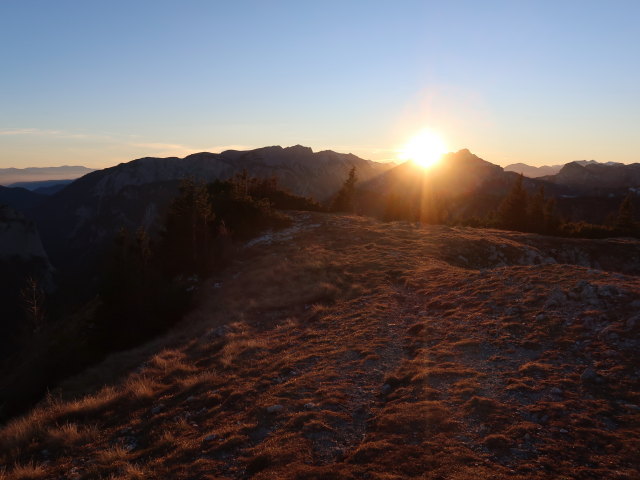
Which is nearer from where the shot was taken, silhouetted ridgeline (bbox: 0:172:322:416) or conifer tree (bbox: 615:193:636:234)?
silhouetted ridgeline (bbox: 0:172:322:416)

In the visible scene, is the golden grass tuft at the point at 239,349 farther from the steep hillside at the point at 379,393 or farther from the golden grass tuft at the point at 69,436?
the golden grass tuft at the point at 69,436

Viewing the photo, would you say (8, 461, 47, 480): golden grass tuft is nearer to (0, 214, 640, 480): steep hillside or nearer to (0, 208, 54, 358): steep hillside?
(0, 214, 640, 480): steep hillside

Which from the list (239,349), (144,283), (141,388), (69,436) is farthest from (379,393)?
(144,283)

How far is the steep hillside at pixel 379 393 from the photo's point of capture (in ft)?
24.8

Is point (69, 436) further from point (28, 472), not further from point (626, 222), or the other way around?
point (626, 222)

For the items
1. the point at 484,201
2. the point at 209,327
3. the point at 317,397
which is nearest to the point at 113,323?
the point at 209,327

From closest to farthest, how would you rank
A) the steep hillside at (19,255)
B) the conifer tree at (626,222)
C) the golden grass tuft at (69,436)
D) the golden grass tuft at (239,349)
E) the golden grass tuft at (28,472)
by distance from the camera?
the golden grass tuft at (28,472) → the golden grass tuft at (69,436) → the golden grass tuft at (239,349) → the conifer tree at (626,222) → the steep hillside at (19,255)

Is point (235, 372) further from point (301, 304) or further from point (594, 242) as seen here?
point (594, 242)

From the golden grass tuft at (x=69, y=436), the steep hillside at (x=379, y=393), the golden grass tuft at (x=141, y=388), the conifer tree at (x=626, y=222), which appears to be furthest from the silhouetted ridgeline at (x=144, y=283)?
the conifer tree at (x=626, y=222)

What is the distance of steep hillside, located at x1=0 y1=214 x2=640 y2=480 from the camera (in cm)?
757

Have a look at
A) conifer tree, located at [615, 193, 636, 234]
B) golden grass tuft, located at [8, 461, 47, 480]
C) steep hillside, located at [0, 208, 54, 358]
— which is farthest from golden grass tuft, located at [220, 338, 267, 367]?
steep hillside, located at [0, 208, 54, 358]

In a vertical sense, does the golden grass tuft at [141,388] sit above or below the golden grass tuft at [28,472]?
below

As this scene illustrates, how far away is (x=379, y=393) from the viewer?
412 inches

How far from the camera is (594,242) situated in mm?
38250
